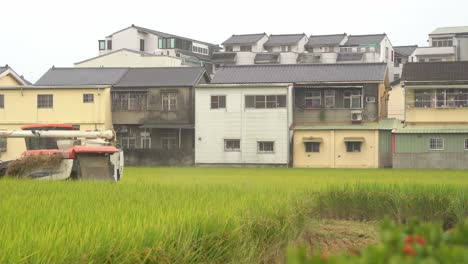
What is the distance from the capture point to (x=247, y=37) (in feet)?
234

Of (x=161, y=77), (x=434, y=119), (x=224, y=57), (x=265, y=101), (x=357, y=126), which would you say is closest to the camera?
(x=434, y=119)

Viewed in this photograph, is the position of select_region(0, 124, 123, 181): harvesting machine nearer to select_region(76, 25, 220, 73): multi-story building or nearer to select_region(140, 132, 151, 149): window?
select_region(140, 132, 151, 149): window

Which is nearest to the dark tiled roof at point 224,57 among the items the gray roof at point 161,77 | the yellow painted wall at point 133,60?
the yellow painted wall at point 133,60

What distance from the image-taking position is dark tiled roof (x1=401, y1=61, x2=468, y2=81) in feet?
130

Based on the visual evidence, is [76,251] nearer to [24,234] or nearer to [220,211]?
[24,234]

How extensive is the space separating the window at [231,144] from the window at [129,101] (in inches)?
247

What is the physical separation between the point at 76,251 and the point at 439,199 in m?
10.2

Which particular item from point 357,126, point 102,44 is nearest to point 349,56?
point 357,126

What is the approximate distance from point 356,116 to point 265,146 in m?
5.89

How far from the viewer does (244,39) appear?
233 feet

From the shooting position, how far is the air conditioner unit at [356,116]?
40.6 metres

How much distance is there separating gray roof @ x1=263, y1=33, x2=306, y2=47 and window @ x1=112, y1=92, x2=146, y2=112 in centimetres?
2849

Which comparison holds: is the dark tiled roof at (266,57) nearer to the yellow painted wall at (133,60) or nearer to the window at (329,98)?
the yellow painted wall at (133,60)

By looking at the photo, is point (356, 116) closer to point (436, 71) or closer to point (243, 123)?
point (436, 71)
